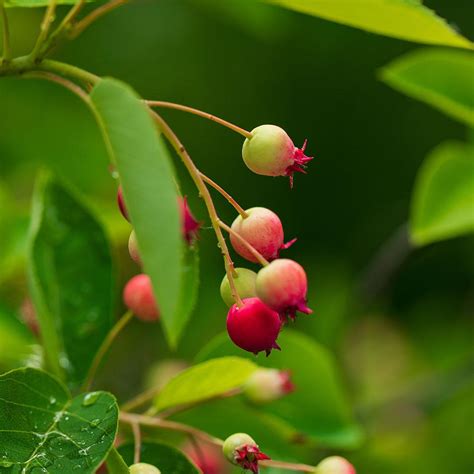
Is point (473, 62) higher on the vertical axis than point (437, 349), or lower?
higher

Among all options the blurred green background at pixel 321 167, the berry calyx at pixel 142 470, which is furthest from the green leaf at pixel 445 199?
the berry calyx at pixel 142 470

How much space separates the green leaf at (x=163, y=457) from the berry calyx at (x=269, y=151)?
1.41 ft

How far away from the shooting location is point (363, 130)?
11.0 feet

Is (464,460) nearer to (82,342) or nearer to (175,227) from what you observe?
(82,342)

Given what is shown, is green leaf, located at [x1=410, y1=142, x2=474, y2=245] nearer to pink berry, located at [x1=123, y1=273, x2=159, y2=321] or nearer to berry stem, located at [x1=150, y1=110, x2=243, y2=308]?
pink berry, located at [x1=123, y1=273, x2=159, y2=321]

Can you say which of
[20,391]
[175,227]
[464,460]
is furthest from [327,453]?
[175,227]

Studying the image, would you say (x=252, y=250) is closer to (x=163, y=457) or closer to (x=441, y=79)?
(x=163, y=457)

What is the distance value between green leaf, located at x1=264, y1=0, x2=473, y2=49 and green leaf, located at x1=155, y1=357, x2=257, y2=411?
0.51 m

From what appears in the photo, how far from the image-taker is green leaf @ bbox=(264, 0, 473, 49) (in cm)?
114

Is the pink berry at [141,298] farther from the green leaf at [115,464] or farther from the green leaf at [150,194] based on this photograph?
the green leaf at [150,194]

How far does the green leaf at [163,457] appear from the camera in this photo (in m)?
1.26

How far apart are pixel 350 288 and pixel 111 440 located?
222cm

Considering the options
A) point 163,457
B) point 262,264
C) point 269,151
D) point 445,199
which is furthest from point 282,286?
point 445,199

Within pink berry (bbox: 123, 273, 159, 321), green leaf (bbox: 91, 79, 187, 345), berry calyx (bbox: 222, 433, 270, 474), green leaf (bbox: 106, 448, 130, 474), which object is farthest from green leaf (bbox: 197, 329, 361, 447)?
green leaf (bbox: 91, 79, 187, 345)
